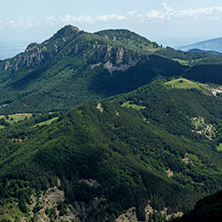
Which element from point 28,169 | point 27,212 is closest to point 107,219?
point 27,212

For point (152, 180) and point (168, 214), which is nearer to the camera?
Result: point (168, 214)

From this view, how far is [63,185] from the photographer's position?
473 feet

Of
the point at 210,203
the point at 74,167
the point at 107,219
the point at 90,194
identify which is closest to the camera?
the point at 210,203

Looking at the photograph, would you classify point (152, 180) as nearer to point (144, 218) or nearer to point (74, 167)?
point (144, 218)

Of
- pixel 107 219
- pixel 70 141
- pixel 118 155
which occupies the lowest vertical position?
pixel 107 219

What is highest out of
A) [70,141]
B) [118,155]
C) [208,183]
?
[70,141]

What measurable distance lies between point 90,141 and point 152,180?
152ft

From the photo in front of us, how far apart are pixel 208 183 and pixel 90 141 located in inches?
3083

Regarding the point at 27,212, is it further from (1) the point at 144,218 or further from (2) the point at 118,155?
(2) the point at 118,155

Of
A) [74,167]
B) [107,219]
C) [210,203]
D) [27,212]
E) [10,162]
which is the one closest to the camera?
[210,203]

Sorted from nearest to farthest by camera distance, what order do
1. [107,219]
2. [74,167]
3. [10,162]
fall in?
[107,219]
[74,167]
[10,162]

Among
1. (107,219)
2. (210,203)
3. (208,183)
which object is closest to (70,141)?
(107,219)

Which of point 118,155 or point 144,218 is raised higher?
point 118,155

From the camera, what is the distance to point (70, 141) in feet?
612
